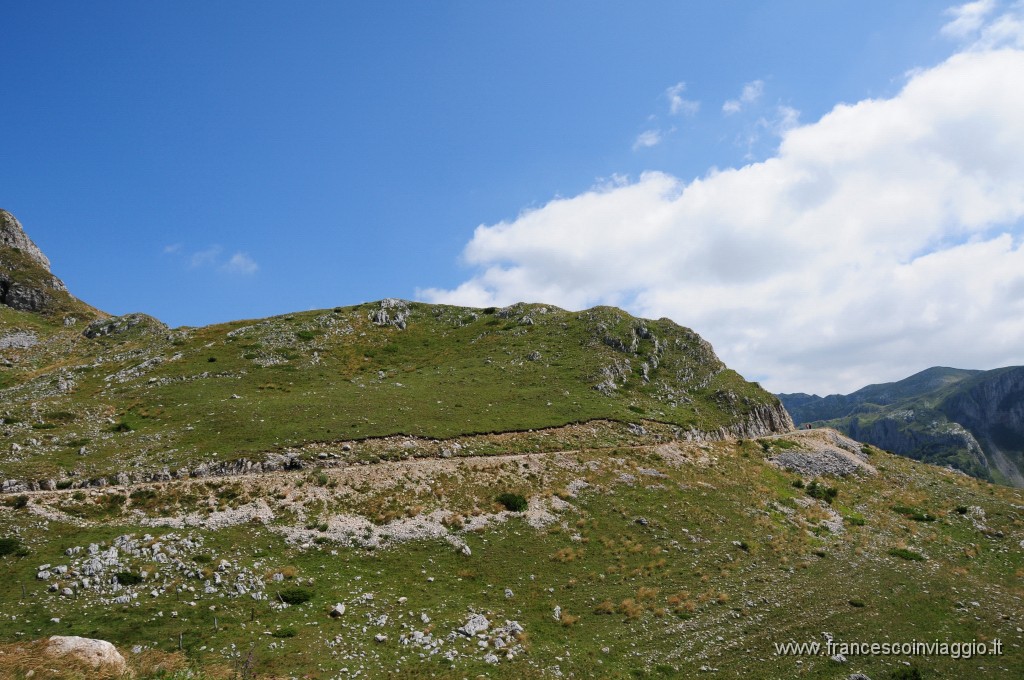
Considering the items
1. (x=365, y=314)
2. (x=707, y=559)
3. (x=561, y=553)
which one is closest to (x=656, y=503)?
(x=707, y=559)

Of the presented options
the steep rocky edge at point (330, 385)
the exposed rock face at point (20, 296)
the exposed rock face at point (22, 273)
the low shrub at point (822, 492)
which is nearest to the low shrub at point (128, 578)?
the steep rocky edge at point (330, 385)

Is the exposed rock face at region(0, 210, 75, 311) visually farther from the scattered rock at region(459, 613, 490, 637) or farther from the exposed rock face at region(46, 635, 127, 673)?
the scattered rock at region(459, 613, 490, 637)

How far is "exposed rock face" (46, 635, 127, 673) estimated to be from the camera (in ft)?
68.3

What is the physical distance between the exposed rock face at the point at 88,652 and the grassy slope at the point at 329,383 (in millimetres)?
28919

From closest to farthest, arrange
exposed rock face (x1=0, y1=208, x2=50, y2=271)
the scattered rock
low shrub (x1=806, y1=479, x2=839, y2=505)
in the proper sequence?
the scattered rock
low shrub (x1=806, y1=479, x2=839, y2=505)
exposed rock face (x1=0, y1=208, x2=50, y2=271)

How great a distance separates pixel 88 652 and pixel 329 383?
186 ft

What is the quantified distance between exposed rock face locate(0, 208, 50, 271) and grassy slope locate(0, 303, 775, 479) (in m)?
42.8

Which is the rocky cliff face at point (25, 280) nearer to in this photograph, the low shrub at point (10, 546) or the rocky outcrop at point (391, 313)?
the rocky outcrop at point (391, 313)

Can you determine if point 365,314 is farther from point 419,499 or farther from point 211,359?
point 419,499

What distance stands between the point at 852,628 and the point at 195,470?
55060mm

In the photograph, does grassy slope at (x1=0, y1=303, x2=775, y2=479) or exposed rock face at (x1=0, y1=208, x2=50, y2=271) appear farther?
exposed rock face at (x1=0, y1=208, x2=50, y2=271)

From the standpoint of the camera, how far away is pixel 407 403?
67.2 meters

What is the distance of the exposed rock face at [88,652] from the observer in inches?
820

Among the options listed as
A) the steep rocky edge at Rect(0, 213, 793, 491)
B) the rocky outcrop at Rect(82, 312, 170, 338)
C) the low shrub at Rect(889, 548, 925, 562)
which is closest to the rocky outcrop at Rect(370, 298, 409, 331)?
the steep rocky edge at Rect(0, 213, 793, 491)
